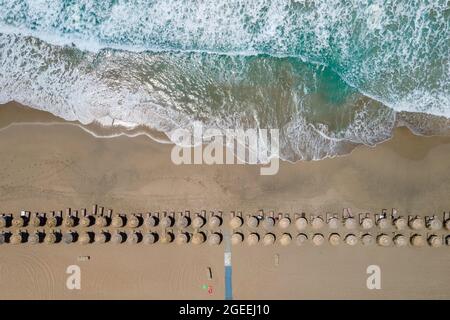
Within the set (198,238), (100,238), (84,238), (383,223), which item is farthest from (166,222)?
(383,223)

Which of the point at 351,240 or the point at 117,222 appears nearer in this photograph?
the point at 117,222

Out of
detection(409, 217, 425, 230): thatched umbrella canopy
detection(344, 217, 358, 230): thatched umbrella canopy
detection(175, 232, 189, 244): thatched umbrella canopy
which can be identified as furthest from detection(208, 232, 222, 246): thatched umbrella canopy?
detection(409, 217, 425, 230): thatched umbrella canopy

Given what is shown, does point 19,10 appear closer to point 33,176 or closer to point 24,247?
point 33,176

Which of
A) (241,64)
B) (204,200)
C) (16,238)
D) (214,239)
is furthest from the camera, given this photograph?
(241,64)

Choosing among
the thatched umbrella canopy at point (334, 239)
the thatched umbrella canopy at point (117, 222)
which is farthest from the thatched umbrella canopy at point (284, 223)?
the thatched umbrella canopy at point (117, 222)

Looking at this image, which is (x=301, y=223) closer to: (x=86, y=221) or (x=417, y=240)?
(x=417, y=240)
